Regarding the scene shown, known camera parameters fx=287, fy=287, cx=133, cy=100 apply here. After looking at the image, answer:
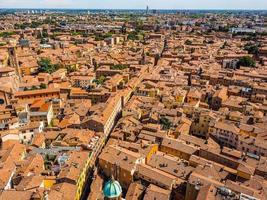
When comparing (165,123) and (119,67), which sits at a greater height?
(165,123)

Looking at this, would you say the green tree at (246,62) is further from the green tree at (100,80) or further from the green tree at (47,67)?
the green tree at (47,67)

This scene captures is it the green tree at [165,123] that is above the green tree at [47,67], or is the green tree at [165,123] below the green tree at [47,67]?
above

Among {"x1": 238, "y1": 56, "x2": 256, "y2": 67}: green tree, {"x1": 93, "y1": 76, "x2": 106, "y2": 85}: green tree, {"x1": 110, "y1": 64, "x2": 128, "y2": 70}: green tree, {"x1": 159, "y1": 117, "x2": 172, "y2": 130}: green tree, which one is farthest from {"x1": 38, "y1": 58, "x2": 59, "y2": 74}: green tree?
{"x1": 238, "y1": 56, "x2": 256, "y2": 67}: green tree

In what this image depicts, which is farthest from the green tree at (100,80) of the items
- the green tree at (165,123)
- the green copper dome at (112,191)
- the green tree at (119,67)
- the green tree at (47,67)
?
the green copper dome at (112,191)

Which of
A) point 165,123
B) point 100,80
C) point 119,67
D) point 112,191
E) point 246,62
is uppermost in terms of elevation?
point 112,191

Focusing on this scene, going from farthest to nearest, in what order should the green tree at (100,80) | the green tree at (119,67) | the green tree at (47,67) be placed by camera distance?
the green tree at (119,67) < the green tree at (47,67) < the green tree at (100,80)

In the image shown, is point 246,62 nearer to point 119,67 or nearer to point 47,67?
point 119,67

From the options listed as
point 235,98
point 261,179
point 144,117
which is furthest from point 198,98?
point 261,179

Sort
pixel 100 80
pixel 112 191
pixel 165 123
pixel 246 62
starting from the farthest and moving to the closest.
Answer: pixel 246 62 → pixel 100 80 → pixel 165 123 → pixel 112 191

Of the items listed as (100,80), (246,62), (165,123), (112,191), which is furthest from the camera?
(246,62)

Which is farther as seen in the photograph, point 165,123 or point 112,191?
point 165,123

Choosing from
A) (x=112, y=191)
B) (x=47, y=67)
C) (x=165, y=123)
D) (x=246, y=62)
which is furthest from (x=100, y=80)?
(x=112, y=191)

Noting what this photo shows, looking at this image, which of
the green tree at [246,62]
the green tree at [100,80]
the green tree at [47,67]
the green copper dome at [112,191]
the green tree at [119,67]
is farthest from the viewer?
the green tree at [246,62]
